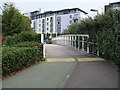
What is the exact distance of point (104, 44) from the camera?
6.64 m

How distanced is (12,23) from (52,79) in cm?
1269

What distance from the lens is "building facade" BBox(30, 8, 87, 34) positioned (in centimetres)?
5738

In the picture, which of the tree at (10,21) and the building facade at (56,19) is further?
the building facade at (56,19)

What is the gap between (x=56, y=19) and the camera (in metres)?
63.4

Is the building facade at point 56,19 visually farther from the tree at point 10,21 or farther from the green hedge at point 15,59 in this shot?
the green hedge at point 15,59

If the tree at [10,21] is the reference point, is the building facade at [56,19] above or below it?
above

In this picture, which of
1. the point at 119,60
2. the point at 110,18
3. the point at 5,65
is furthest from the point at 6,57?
the point at 110,18

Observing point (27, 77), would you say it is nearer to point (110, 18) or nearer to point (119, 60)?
point (119, 60)

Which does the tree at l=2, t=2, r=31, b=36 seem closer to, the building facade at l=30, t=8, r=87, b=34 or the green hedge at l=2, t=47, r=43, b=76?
the green hedge at l=2, t=47, r=43, b=76

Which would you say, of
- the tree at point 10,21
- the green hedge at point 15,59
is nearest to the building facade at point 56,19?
the tree at point 10,21

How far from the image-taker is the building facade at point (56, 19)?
57.4 metres

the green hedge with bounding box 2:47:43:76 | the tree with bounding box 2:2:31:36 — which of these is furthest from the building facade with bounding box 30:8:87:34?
the green hedge with bounding box 2:47:43:76

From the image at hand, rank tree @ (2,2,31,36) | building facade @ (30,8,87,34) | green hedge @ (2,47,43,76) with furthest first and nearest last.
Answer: building facade @ (30,8,87,34) < tree @ (2,2,31,36) < green hedge @ (2,47,43,76)

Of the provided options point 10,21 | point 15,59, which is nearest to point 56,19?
point 10,21
